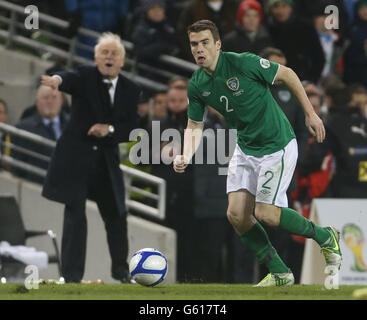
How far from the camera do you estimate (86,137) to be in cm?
1187

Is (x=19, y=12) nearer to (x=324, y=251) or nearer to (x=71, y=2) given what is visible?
(x=71, y=2)

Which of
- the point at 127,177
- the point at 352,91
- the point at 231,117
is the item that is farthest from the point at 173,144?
the point at 231,117

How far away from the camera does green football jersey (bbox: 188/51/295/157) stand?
9.87 m

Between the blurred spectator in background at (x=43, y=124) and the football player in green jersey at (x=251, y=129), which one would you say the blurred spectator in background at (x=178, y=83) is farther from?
the football player in green jersey at (x=251, y=129)

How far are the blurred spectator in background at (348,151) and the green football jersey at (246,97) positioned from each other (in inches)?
160

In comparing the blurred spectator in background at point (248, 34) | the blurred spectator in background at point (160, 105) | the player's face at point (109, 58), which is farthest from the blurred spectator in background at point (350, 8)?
the player's face at point (109, 58)

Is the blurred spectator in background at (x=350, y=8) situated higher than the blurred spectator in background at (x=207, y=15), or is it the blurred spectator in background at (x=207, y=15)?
the blurred spectator in background at (x=350, y=8)

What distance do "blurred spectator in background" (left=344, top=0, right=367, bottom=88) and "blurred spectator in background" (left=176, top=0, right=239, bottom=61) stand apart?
67.2 inches

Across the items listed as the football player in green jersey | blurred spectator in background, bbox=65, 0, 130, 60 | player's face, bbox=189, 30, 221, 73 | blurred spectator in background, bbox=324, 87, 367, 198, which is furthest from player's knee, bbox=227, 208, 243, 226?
blurred spectator in background, bbox=65, 0, 130, 60

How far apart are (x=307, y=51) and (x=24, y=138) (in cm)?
392

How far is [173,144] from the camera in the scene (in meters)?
13.5

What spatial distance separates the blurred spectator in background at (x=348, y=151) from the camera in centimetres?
1402

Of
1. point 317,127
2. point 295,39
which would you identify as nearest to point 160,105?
point 295,39

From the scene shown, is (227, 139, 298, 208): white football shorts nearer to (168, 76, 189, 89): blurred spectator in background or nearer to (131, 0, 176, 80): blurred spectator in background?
(168, 76, 189, 89): blurred spectator in background
